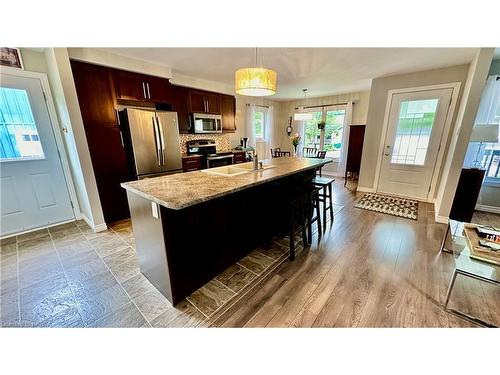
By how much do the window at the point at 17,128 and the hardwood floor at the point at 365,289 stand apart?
3.48m

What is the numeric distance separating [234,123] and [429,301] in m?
4.85

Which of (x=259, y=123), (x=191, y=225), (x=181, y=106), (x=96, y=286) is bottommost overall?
(x=96, y=286)

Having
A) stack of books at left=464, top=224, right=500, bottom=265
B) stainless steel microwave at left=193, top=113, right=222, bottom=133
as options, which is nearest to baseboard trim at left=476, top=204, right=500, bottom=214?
stack of books at left=464, top=224, right=500, bottom=265

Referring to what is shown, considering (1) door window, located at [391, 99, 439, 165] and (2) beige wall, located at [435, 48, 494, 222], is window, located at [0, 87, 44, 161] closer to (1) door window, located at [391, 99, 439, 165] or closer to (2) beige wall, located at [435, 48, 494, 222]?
(2) beige wall, located at [435, 48, 494, 222]

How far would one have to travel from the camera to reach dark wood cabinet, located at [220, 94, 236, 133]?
4.75 m

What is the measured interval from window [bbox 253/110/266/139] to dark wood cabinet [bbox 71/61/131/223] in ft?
12.9

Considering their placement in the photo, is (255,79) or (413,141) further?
(413,141)

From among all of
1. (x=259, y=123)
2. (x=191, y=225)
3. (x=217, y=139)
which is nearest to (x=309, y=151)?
(x=259, y=123)

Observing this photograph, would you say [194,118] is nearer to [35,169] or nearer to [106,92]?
[106,92]

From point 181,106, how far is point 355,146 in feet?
14.2

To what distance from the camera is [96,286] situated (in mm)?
1791

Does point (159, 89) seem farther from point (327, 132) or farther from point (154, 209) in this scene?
point (327, 132)
